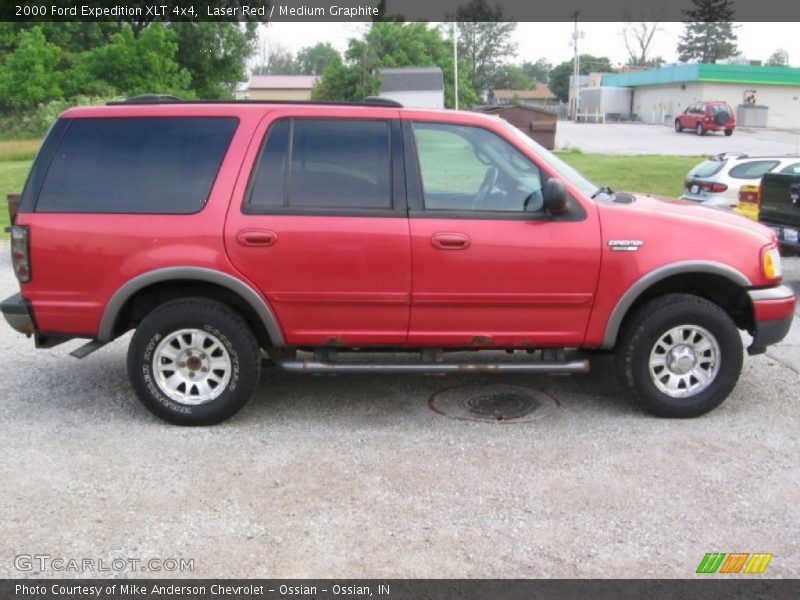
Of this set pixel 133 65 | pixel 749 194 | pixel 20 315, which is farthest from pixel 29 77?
pixel 20 315

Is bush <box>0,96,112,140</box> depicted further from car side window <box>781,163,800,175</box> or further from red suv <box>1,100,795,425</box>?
red suv <box>1,100,795,425</box>

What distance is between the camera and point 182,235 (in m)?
4.79

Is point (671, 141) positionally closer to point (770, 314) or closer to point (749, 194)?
point (749, 194)

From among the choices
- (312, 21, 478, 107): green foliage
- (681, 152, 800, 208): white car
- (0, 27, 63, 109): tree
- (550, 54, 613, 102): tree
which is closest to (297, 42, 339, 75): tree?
(550, 54, 613, 102): tree

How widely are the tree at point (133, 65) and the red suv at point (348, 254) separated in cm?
4036

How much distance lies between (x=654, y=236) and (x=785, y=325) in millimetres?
1103

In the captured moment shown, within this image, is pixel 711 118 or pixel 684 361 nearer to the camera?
pixel 684 361

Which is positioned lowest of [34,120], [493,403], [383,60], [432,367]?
[493,403]

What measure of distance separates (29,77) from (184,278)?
45602mm

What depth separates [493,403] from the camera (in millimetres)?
5469

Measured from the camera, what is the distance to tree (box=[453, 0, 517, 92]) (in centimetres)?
11019
